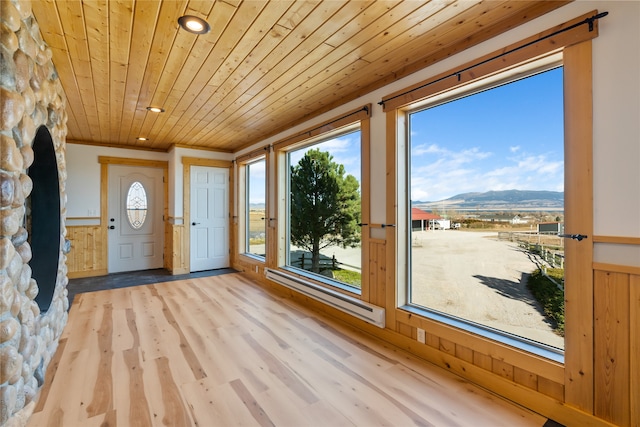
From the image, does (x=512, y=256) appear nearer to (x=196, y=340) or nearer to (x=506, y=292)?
(x=506, y=292)

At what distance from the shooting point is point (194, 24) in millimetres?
1883

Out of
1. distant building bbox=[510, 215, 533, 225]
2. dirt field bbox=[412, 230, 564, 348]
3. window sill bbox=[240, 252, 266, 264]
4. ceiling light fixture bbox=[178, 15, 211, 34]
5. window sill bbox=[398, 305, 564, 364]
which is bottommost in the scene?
window sill bbox=[398, 305, 564, 364]

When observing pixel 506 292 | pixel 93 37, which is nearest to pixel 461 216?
pixel 506 292

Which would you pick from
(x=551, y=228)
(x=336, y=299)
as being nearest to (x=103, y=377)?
(x=336, y=299)

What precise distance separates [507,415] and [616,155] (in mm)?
1540

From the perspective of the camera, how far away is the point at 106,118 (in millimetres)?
3896

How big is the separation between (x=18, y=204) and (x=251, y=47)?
5.58 ft

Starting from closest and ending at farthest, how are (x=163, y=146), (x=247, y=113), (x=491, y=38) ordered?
1. (x=491, y=38)
2. (x=247, y=113)
3. (x=163, y=146)

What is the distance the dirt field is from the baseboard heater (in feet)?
1.30

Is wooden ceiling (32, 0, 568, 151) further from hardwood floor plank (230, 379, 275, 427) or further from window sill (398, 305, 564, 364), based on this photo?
hardwood floor plank (230, 379, 275, 427)

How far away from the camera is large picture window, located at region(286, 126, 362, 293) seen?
3.38 metres

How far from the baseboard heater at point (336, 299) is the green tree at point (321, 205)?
373mm

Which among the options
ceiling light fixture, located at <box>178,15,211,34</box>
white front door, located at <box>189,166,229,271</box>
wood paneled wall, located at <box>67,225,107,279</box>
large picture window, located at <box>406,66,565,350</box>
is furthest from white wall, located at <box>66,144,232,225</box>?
large picture window, located at <box>406,66,565,350</box>

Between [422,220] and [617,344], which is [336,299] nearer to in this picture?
[422,220]
